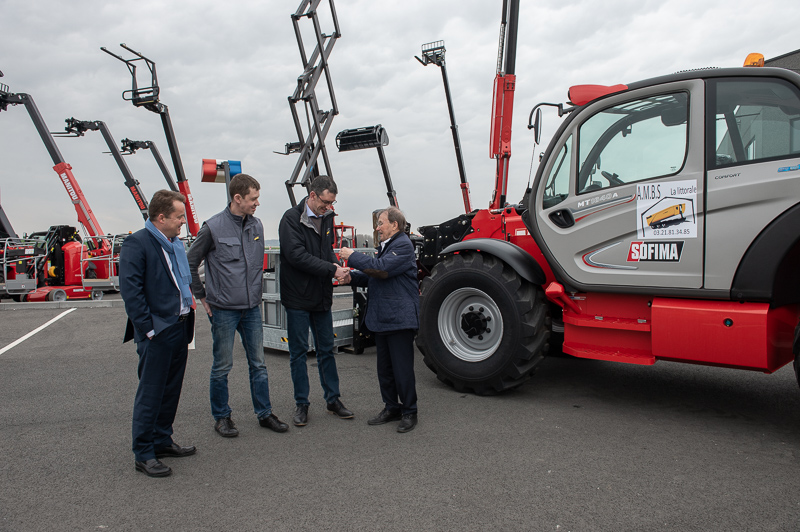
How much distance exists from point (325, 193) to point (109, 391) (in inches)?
124

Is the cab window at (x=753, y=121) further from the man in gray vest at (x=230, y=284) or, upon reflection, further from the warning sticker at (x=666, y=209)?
the man in gray vest at (x=230, y=284)

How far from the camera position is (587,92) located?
4.76 meters

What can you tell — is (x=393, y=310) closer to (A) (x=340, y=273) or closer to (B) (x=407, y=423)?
(A) (x=340, y=273)

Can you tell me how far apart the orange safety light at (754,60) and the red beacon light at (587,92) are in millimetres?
937

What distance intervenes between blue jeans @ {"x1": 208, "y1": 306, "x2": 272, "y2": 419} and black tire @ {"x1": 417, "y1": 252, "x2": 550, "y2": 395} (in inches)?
67.8

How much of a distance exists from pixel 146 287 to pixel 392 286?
178cm

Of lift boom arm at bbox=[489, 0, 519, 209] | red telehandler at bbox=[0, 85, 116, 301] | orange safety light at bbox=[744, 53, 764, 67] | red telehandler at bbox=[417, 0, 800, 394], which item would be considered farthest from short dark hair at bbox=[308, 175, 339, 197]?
red telehandler at bbox=[0, 85, 116, 301]

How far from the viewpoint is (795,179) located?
3.60 meters

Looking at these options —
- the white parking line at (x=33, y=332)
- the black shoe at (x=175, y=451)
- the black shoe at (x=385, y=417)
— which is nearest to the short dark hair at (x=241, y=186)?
the black shoe at (x=175, y=451)

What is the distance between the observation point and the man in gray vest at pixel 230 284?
4133 millimetres

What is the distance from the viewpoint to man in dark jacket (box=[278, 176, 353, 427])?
436cm

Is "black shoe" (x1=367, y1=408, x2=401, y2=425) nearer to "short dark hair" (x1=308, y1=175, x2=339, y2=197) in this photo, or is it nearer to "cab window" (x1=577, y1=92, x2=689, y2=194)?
"short dark hair" (x1=308, y1=175, x2=339, y2=197)

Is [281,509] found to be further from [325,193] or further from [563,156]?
[563,156]

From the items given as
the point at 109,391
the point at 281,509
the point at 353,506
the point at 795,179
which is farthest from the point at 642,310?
the point at 109,391
